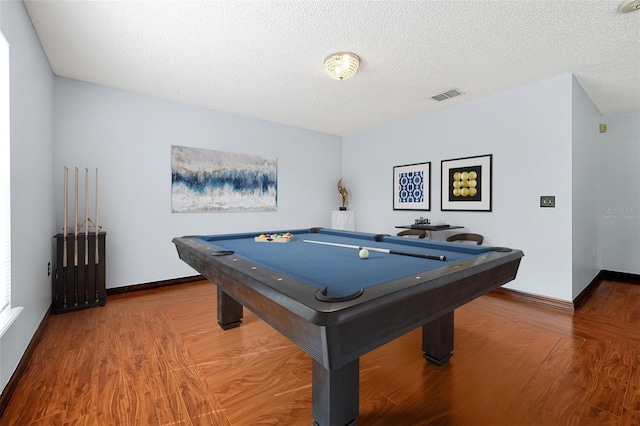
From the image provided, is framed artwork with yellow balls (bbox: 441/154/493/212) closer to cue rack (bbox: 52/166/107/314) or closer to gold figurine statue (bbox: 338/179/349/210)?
gold figurine statue (bbox: 338/179/349/210)

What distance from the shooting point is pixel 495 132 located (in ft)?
11.8

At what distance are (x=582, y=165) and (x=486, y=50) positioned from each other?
1.94m

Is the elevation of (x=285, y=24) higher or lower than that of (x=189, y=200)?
higher

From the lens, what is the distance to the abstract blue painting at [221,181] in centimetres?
395

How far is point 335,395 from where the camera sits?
1.17 meters

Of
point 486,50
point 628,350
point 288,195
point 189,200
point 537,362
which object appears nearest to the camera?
point 537,362

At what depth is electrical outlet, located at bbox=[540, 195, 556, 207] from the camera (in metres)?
3.12

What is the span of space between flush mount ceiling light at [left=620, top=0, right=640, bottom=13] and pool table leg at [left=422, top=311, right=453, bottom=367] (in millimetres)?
2394

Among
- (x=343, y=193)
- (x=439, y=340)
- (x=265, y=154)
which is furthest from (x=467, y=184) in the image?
(x=265, y=154)

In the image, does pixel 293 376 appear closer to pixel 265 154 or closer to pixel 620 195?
pixel 265 154

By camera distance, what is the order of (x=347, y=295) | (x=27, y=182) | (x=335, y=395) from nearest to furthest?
(x=347, y=295) < (x=335, y=395) < (x=27, y=182)

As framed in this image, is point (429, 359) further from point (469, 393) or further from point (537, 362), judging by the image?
point (537, 362)

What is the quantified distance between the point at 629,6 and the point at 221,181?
14.2 feet

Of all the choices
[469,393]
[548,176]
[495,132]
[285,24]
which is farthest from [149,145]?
[548,176]
